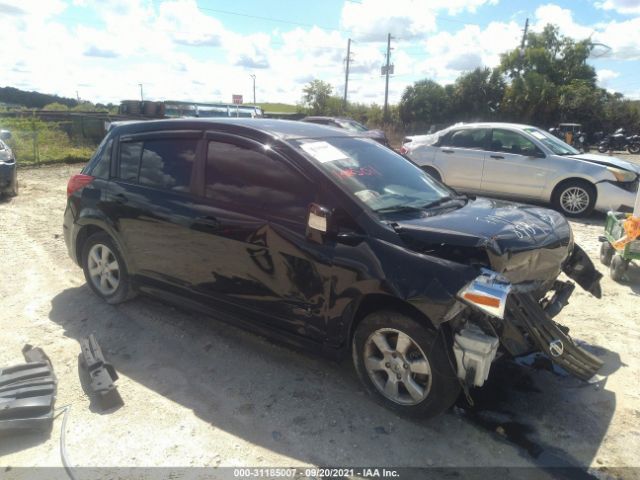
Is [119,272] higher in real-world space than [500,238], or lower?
lower

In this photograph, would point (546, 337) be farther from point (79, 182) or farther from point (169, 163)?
point (79, 182)

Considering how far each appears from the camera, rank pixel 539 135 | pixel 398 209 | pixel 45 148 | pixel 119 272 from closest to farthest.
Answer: pixel 398 209 → pixel 119 272 → pixel 539 135 → pixel 45 148

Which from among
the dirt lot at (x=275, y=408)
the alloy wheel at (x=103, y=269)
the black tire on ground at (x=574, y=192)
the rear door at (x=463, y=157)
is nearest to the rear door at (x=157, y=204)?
the alloy wheel at (x=103, y=269)

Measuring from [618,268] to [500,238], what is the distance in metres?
3.37

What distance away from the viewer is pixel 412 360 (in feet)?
9.81

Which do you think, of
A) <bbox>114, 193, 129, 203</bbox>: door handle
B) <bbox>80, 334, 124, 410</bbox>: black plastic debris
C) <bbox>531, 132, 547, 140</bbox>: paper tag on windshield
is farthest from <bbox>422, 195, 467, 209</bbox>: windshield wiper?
<bbox>531, 132, 547, 140</bbox>: paper tag on windshield

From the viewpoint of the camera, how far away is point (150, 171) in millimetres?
4254

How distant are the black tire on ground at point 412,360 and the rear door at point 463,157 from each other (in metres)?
7.37

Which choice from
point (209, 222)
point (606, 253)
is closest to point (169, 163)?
point (209, 222)

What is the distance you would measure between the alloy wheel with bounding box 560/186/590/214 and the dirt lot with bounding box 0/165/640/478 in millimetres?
4449

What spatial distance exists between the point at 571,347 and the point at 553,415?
443 millimetres

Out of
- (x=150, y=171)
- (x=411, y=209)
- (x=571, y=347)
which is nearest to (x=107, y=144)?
(x=150, y=171)

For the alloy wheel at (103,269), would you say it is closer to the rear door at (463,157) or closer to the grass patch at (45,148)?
the rear door at (463,157)

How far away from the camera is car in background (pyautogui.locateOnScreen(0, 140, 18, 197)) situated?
9695 mm
